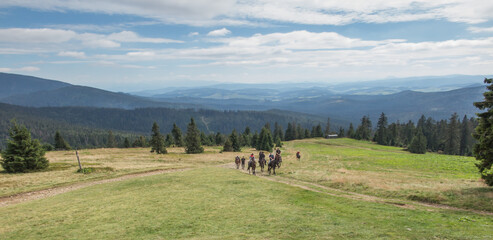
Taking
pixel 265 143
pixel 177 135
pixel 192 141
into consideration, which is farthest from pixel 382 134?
pixel 177 135

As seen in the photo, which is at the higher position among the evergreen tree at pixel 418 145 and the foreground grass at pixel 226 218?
the foreground grass at pixel 226 218

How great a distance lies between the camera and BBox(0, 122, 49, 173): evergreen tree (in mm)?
36531

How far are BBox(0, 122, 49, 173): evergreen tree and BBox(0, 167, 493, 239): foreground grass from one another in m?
21.6

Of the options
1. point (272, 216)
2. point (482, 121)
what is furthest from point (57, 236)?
point (482, 121)

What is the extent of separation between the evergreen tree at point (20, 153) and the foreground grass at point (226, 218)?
2160 cm

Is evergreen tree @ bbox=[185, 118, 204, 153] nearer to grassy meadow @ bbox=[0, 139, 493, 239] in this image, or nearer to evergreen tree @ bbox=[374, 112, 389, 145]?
grassy meadow @ bbox=[0, 139, 493, 239]

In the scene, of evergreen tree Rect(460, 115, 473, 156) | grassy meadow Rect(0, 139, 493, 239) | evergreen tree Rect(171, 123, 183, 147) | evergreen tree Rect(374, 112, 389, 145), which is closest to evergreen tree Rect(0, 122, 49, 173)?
grassy meadow Rect(0, 139, 493, 239)

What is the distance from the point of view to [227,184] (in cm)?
2561

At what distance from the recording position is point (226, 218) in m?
15.4

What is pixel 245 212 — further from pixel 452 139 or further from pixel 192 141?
pixel 452 139

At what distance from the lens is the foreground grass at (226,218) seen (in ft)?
41.8

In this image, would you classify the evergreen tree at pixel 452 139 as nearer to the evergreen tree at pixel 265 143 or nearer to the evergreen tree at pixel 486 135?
the evergreen tree at pixel 265 143

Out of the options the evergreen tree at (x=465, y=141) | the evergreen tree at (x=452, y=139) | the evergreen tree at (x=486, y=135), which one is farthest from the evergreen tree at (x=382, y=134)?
the evergreen tree at (x=486, y=135)

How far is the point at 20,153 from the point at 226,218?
129 ft
